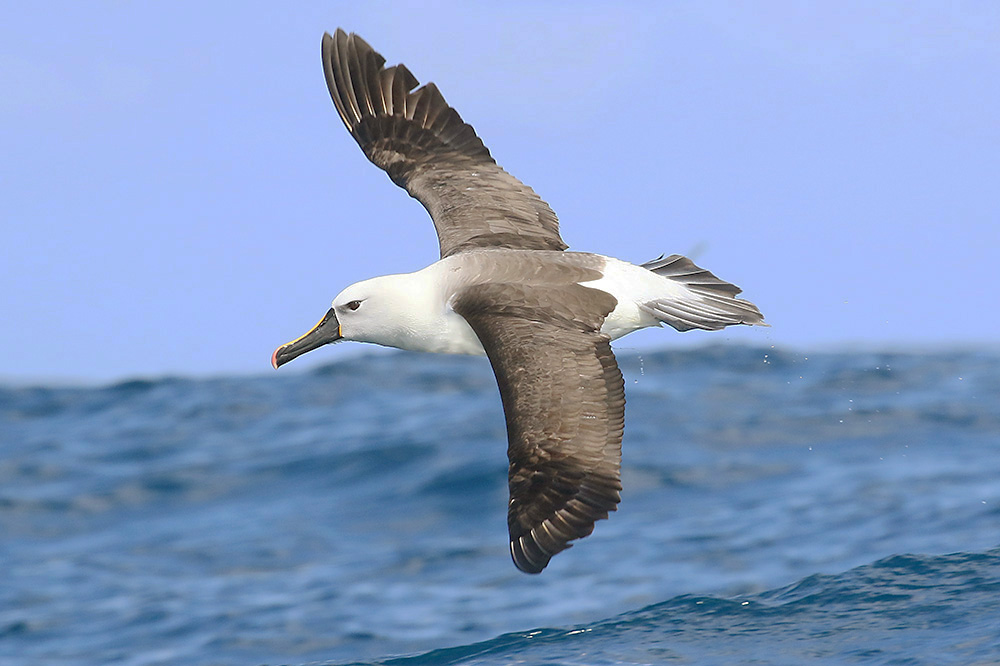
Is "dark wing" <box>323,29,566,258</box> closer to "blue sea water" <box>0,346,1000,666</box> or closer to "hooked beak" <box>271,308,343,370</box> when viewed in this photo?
"hooked beak" <box>271,308,343,370</box>

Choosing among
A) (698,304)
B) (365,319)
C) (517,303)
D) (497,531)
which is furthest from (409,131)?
(497,531)

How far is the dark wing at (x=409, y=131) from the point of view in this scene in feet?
31.5

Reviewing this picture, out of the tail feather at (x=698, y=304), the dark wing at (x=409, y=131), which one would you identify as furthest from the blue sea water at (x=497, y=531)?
the dark wing at (x=409, y=131)

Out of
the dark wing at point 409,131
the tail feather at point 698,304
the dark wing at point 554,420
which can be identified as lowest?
the dark wing at point 554,420

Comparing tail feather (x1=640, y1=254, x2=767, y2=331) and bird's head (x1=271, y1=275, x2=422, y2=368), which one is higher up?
bird's head (x1=271, y1=275, x2=422, y2=368)

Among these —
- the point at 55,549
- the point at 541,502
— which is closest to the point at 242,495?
the point at 55,549

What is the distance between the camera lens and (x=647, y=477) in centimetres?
1466

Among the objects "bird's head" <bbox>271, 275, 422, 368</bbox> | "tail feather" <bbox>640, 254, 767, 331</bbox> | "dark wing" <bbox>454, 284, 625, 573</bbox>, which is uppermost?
"bird's head" <bbox>271, 275, 422, 368</bbox>

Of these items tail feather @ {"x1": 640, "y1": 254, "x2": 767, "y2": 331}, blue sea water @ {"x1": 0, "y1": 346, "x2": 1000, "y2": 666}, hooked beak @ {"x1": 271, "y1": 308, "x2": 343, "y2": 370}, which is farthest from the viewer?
blue sea water @ {"x1": 0, "y1": 346, "x2": 1000, "y2": 666}

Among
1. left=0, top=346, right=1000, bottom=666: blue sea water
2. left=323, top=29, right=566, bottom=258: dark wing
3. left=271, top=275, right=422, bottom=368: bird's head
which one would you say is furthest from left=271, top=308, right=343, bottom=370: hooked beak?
left=0, top=346, right=1000, bottom=666: blue sea water

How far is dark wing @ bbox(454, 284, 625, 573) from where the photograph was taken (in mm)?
7113

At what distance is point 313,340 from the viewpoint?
8773mm

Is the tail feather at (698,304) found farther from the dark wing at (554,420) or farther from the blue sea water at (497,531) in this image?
the blue sea water at (497,531)

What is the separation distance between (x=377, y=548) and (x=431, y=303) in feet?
19.3
